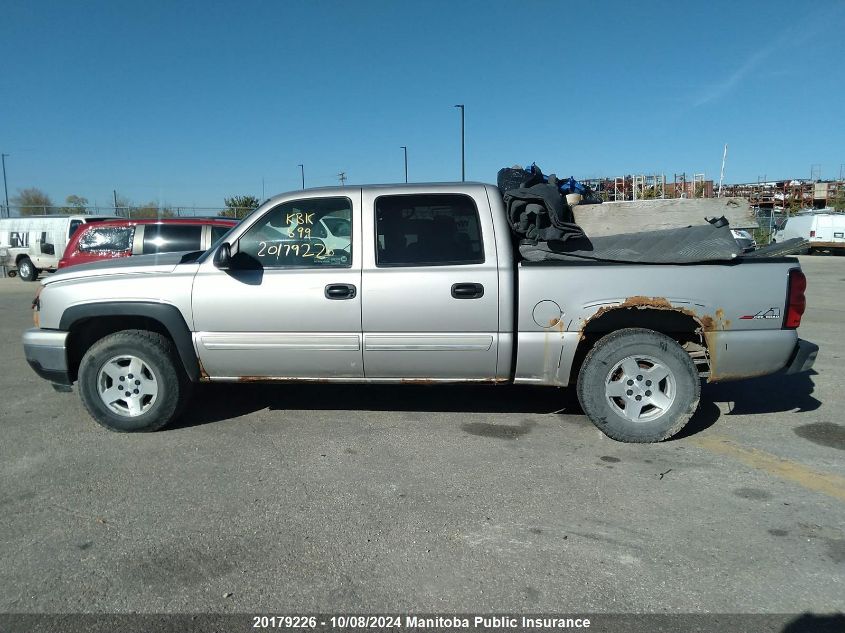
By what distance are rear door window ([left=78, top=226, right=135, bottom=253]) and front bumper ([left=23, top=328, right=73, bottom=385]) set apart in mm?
5053

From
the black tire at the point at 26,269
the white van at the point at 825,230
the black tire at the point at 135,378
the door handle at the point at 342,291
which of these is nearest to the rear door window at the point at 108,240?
the black tire at the point at 135,378

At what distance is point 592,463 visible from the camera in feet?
13.9

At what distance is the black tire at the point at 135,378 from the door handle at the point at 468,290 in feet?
7.43

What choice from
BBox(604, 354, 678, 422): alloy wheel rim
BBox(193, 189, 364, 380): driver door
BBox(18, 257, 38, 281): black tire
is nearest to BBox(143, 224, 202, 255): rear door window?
BBox(193, 189, 364, 380): driver door

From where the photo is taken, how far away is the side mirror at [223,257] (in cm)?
452

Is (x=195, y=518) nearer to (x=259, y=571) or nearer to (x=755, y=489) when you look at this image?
(x=259, y=571)

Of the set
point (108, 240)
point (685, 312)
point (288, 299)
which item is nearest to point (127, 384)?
point (288, 299)

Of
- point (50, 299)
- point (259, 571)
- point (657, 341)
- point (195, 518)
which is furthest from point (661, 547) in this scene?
point (50, 299)

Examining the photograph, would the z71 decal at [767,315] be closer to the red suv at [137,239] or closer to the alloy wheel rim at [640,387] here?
the alloy wheel rim at [640,387]

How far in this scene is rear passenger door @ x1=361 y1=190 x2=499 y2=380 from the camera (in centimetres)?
449

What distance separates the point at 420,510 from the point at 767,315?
2830 millimetres

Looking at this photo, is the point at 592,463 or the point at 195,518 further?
the point at 592,463

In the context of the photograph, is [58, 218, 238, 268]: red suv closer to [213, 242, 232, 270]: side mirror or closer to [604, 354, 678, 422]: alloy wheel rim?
[213, 242, 232, 270]: side mirror

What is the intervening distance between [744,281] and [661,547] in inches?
83.7
